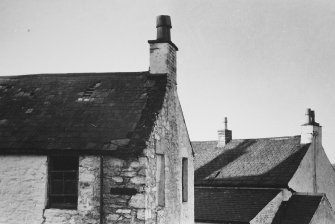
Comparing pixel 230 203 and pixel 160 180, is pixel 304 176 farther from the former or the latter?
pixel 160 180

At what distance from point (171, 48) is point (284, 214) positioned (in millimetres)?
11022

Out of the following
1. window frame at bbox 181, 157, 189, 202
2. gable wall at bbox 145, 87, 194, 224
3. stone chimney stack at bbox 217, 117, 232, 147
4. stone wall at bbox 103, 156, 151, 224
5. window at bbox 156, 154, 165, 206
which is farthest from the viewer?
stone chimney stack at bbox 217, 117, 232, 147

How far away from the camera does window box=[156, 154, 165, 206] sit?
11503mm

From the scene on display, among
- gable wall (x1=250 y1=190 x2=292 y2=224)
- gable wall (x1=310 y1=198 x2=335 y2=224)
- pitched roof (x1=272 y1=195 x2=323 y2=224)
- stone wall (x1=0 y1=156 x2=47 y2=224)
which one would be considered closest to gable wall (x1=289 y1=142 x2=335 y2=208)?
gable wall (x1=250 y1=190 x2=292 y2=224)

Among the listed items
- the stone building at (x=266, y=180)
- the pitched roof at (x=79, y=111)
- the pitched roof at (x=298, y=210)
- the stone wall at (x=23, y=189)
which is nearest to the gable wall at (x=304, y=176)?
the stone building at (x=266, y=180)

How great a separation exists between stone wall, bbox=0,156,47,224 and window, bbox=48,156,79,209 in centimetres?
22

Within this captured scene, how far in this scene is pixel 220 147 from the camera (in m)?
27.8

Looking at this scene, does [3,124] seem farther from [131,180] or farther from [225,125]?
[225,125]

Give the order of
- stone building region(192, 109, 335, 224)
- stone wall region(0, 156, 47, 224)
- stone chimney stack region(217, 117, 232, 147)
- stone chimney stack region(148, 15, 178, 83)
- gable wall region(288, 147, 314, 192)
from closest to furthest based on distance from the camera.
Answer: stone wall region(0, 156, 47, 224)
stone chimney stack region(148, 15, 178, 83)
stone building region(192, 109, 335, 224)
gable wall region(288, 147, 314, 192)
stone chimney stack region(217, 117, 232, 147)

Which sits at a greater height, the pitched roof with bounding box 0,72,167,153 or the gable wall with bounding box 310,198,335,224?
the pitched roof with bounding box 0,72,167,153

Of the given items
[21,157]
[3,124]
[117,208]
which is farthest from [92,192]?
[3,124]

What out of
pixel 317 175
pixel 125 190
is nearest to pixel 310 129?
pixel 317 175

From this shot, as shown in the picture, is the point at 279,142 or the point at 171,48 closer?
the point at 171,48

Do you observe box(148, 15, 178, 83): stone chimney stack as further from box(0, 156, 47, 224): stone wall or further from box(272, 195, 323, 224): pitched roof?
box(272, 195, 323, 224): pitched roof
